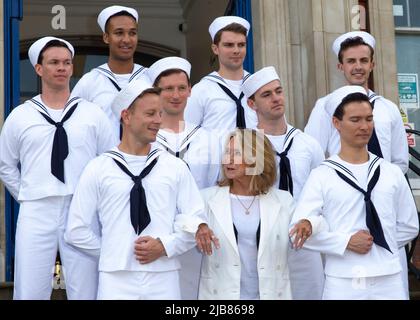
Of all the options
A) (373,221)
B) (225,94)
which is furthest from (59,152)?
(373,221)

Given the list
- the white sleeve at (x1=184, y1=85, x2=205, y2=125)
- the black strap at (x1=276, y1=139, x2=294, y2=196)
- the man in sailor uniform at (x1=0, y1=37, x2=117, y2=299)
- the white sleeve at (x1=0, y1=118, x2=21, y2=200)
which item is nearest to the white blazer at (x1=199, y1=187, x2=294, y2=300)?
the black strap at (x1=276, y1=139, x2=294, y2=196)

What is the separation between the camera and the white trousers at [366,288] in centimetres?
543

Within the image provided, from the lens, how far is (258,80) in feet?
21.1

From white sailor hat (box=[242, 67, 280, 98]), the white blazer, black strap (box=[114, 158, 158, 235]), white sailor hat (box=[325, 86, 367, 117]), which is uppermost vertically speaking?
white sailor hat (box=[242, 67, 280, 98])

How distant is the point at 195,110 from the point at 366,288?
2024mm

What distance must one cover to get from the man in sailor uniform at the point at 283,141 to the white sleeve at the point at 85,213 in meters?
1.34

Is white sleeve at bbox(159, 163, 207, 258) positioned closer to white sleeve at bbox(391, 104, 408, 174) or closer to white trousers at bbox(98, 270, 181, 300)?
white trousers at bbox(98, 270, 181, 300)

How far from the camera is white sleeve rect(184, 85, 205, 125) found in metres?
6.83

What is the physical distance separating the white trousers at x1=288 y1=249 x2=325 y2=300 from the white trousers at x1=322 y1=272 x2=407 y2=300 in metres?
0.49

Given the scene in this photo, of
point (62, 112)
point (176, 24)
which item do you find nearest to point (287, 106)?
point (62, 112)

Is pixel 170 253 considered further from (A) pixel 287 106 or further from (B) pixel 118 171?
(A) pixel 287 106

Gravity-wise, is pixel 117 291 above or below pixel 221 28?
below
